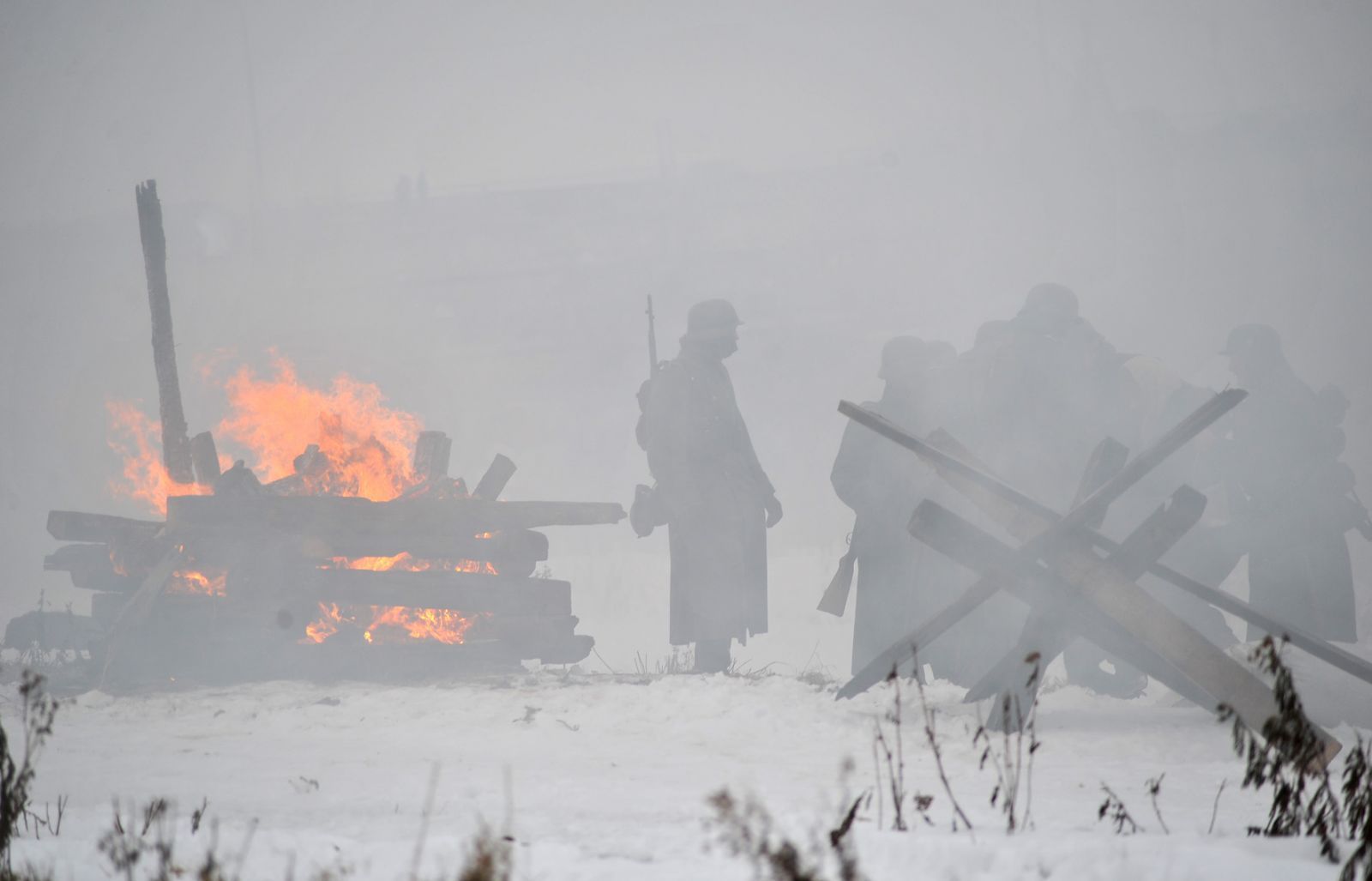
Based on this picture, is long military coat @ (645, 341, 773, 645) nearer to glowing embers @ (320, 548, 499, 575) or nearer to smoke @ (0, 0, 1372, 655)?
glowing embers @ (320, 548, 499, 575)

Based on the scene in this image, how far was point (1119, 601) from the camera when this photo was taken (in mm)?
4945

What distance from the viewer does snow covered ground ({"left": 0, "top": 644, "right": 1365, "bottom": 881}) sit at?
2.92 metres

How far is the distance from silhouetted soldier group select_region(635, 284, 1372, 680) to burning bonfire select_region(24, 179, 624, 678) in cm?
297

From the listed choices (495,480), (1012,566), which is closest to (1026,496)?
(1012,566)

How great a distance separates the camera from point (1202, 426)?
5.50 metres

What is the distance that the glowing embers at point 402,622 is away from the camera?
990 cm

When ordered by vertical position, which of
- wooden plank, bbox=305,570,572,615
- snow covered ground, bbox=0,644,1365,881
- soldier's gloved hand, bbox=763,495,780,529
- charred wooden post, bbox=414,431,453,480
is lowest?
snow covered ground, bbox=0,644,1365,881

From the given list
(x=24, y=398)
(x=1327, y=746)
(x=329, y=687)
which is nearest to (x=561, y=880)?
(x=1327, y=746)

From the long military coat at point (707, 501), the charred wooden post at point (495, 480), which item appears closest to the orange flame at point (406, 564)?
the charred wooden post at point (495, 480)

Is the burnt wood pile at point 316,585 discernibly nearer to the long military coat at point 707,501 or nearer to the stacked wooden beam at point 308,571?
the stacked wooden beam at point 308,571

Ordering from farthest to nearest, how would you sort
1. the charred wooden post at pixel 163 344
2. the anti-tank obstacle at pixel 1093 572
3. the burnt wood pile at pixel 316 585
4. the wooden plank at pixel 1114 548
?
the charred wooden post at pixel 163 344 → the burnt wood pile at pixel 316 585 → the wooden plank at pixel 1114 548 → the anti-tank obstacle at pixel 1093 572

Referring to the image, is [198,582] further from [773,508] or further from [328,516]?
[773,508]

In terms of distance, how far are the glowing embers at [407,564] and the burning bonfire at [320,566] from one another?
0.02 meters

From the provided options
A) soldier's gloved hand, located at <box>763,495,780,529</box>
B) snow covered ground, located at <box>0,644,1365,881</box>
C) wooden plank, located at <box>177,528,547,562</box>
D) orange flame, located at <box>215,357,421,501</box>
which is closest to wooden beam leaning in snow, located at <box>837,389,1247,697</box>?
snow covered ground, located at <box>0,644,1365,881</box>
